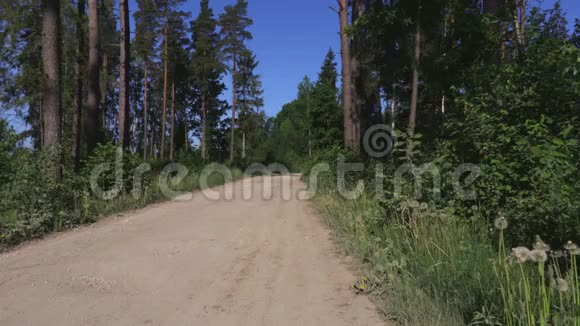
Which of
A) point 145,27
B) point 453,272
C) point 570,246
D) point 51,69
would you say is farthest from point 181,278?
point 145,27

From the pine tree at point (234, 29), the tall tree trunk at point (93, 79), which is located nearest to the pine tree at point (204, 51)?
the pine tree at point (234, 29)

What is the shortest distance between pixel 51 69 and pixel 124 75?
220 inches

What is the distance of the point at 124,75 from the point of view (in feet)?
45.5

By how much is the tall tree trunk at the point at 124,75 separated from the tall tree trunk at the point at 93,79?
2.84 feet

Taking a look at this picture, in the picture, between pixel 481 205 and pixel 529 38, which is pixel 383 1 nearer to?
pixel 529 38

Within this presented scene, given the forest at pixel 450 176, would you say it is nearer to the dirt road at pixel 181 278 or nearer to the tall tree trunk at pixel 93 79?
the tall tree trunk at pixel 93 79

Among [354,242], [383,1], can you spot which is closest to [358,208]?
[354,242]

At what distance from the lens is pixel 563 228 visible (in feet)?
11.6

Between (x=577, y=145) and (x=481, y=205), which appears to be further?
(x=481, y=205)

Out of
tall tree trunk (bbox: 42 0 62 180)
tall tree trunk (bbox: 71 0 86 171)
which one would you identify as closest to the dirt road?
tall tree trunk (bbox: 42 0 62 180)

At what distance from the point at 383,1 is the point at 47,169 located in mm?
11576

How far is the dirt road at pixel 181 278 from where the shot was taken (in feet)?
11.2

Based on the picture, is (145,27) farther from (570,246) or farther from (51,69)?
(570,246)

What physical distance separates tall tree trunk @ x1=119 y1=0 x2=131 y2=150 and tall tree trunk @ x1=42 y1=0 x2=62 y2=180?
179 inches
